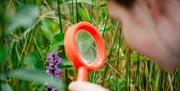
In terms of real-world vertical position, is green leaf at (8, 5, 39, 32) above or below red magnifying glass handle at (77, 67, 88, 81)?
above

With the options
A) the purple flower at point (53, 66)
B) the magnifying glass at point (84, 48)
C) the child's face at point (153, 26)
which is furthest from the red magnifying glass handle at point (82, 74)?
the purple flower at point (53, 66)

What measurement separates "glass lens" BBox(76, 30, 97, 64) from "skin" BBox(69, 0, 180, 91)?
0.35 feet

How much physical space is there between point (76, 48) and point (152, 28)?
154 millimetres

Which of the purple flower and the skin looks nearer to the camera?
the skin

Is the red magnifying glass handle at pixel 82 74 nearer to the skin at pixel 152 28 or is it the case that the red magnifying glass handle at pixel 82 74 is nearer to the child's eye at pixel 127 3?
the skin at pixel 152 28

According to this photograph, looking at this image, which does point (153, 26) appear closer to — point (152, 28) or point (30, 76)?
point (152, 28)

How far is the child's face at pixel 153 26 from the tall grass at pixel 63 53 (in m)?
0.30

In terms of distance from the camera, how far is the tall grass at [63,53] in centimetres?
145

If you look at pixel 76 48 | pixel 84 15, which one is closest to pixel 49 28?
pixel 84 15

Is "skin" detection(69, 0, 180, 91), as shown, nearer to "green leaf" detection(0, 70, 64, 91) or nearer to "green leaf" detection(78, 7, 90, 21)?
"green leaf" detection(0, 70, 64, 91)

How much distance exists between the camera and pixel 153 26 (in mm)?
1038

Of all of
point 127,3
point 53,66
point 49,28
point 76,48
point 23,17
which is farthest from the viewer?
point 49,28

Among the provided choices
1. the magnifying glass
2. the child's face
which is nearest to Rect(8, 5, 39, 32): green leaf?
the magnifying glass

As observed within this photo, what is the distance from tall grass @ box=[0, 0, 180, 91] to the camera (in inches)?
57.2
